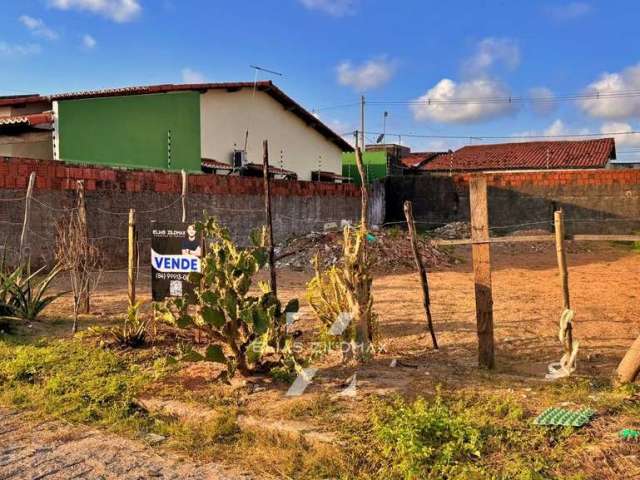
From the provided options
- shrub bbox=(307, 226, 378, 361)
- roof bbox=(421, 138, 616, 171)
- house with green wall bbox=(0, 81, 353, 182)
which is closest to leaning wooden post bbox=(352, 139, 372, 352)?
shrub bbox=(307, 226, 378, 361)

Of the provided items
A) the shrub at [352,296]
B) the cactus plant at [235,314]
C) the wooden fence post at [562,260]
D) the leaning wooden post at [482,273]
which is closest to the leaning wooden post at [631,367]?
the wooden fence post at [562,260]

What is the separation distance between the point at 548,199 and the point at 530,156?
1235 cm

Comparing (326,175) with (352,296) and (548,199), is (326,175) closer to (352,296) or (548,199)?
(548,199)

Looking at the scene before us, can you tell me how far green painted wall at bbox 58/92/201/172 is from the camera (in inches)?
563

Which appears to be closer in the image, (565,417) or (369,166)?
(565,417)

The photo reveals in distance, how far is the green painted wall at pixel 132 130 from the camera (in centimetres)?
1430

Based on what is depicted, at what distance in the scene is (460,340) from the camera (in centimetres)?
626

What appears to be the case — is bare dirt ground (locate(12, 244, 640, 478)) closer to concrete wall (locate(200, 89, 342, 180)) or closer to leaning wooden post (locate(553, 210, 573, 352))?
leaning wooden post (locate(553, 210, 573, 352))

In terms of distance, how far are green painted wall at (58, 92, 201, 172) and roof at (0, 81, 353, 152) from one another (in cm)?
30

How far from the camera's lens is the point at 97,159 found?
1492 cm

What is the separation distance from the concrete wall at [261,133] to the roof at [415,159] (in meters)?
9.82

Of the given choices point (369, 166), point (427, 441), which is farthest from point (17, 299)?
point (369, 166)

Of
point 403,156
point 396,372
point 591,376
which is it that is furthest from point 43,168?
point 403,156

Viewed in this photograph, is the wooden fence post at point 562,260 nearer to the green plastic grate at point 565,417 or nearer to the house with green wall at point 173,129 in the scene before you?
the green plastic grate at point 565,417
